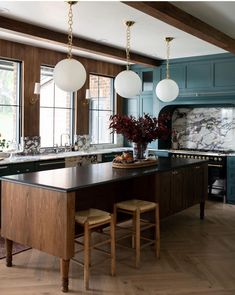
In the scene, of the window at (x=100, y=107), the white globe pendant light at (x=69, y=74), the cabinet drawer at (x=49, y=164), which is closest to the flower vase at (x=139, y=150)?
the white globe pendant light at (x=69, y=74)

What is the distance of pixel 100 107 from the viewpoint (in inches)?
294

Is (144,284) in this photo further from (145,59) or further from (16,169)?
(145,59)

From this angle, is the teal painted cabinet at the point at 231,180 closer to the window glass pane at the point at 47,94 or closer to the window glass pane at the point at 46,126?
the window glass pane at the point at 46,126

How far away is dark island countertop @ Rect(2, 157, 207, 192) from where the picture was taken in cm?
315

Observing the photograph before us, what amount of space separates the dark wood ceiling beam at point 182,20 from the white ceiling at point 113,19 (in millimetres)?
66

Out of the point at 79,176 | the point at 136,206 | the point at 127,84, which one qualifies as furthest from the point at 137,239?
the point at 127,84

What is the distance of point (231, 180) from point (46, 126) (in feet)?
10.9

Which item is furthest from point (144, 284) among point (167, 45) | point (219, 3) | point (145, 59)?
point (145, 59)

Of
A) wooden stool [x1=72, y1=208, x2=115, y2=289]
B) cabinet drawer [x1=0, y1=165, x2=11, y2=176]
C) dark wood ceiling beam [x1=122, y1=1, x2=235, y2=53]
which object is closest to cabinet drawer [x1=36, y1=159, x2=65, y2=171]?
cabinet drawer [x1=0, y1=165, x2=11, y2=176]

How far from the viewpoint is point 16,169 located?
4930mm

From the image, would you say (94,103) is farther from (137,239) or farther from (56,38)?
(137,239)

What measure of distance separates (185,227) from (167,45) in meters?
2.78

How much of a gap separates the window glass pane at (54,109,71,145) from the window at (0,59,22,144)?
87cm

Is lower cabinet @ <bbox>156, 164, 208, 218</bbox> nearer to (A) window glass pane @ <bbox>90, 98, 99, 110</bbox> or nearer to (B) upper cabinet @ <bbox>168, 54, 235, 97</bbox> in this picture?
(B) upper cabinet @ <bbox>168, 54, 235, 97</bbox>
